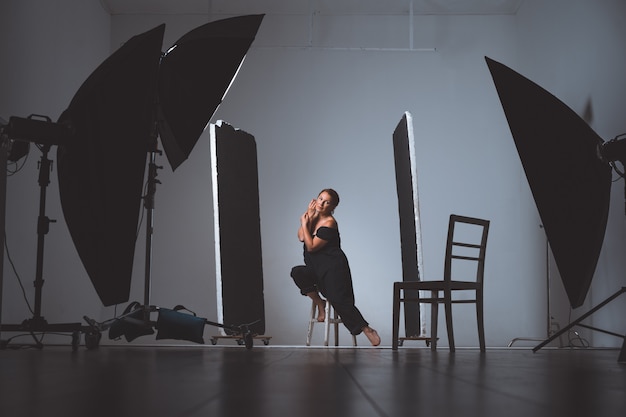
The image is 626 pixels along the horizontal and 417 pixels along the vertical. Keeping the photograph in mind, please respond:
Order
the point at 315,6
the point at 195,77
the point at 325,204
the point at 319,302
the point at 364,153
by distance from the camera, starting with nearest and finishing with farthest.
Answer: the point at 195,77 → the point at 325,204 → the point at 319,302 → the point at 364,153 → the point at 315,6

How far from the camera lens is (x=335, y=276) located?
4.96m

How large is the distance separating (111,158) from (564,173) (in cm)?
218

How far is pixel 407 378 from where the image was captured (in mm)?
1289

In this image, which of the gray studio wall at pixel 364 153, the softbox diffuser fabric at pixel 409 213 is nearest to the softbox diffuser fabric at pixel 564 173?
the softbox diffuser fabric at pixel 409 213

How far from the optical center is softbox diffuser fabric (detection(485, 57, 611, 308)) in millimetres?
3184

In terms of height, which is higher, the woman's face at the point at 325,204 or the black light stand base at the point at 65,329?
the woman's face at the point at 325,204

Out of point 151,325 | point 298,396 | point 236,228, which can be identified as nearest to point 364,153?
point 236,228

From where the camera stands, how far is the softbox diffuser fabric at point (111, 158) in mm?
3256

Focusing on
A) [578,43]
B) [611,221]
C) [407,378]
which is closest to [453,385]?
[407,378]

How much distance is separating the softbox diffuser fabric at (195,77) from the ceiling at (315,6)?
371 centimetres

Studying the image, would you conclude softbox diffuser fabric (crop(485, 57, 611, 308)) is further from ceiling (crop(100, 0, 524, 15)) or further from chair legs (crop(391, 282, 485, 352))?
ceiling (crop(100, 0, 524, 15))

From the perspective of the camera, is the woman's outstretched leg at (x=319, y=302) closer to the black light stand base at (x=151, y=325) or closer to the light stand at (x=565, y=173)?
the black light stand base at (x=151, y=325)

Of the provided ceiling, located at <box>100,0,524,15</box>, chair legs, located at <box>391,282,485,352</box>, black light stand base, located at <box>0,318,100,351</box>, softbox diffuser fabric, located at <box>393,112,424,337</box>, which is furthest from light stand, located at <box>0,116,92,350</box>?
ceiling, located at <box>100,0,524,15</box>

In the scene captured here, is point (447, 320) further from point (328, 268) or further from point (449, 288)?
point (328, 268)
